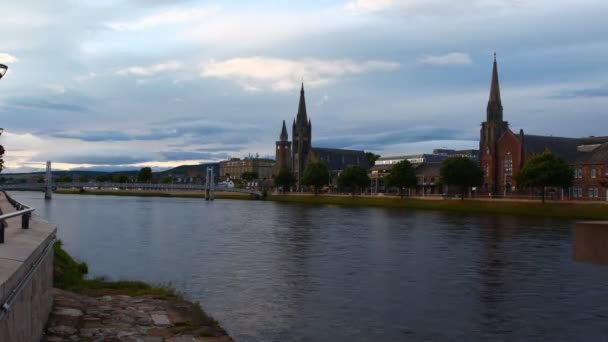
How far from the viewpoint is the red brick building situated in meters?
116

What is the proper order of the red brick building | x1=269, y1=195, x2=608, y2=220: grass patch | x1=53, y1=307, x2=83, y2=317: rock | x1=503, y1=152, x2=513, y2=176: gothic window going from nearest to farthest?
x1=53, y1=307, x2=83, y2=317: rock
x1=269, y1=195, x2=608, y2=220: grass patch
the red brick building
x1=503, y1=152, x2=513, y2=176: gothic window

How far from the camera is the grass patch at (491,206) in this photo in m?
88.2

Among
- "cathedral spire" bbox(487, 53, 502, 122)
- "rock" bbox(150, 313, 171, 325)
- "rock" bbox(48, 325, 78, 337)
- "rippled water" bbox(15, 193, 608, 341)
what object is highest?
"cathedral spire" bbox(487, 53, 502, 122)

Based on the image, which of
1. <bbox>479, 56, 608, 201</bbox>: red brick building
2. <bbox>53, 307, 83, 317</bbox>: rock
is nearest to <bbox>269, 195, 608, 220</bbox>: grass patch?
<bbox>479, 56, 608, 201</bbox>: red brick building

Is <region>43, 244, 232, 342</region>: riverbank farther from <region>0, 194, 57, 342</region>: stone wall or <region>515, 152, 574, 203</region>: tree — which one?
<region>515, 152, 574, 203</region>: tree

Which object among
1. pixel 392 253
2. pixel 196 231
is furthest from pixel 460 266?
pixel 196 231

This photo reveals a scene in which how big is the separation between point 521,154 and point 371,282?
114996 mm

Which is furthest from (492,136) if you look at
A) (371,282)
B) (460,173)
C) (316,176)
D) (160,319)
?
(160,319)

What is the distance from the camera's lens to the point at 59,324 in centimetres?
1457

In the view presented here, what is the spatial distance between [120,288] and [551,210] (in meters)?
85.0

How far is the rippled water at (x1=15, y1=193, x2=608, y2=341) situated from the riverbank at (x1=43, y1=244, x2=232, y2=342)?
5.03 ft

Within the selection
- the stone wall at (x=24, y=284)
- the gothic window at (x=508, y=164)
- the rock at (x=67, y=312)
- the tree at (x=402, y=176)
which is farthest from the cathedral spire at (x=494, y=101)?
the stone wall at (x=24, y=284)

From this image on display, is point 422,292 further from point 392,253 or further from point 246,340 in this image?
point 392,253

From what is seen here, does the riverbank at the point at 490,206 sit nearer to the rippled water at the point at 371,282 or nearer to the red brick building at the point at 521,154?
the red brick building at the point at 521,154
